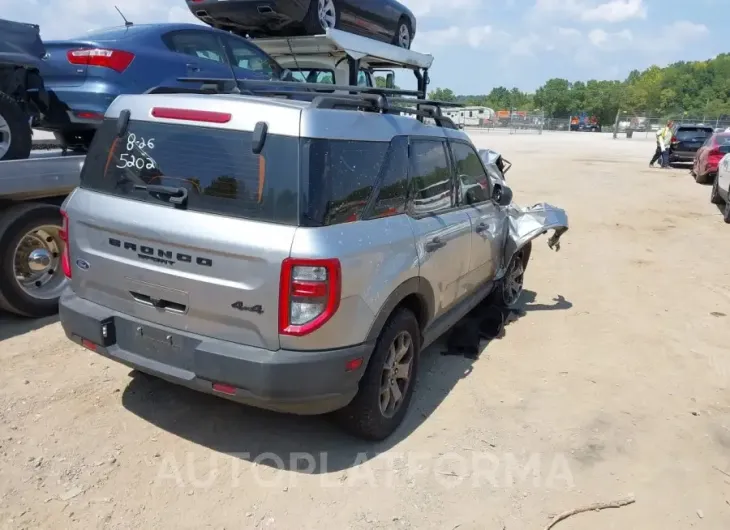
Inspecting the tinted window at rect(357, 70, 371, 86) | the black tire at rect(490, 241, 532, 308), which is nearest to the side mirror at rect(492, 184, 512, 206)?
the black tire at rect(490, 241, 532, 308)

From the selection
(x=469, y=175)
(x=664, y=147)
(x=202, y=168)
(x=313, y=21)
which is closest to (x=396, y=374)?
(x=202, y=168)

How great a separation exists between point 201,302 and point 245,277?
30cm

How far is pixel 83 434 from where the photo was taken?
3.50m

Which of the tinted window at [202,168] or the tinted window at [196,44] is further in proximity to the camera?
the tinted window at [196,44]

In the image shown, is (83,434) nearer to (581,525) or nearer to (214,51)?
(581,525)

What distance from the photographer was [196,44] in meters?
7.21

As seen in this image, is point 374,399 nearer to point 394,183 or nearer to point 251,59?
point 394,183

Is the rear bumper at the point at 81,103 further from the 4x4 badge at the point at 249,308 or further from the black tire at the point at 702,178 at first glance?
the black tire at the point at 702,178

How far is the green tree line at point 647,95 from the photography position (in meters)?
94.4

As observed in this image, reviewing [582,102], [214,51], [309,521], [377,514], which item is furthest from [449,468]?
[582,102]

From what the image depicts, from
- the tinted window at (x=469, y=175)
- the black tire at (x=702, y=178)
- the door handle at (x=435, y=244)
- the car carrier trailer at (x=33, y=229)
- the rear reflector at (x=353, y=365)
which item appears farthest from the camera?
the black tire at (x=702, y=178)

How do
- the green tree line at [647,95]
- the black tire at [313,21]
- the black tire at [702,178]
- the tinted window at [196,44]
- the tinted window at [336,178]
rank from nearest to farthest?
the tinted window at [336,178]
the tinted window at [196,44]
the black tire at [313,21]
the black tire at [702,178]
the green tree line at [647,95]

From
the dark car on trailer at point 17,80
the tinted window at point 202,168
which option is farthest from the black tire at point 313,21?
the tinted window at point 202,168

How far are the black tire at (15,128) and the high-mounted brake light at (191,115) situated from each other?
2646mm
